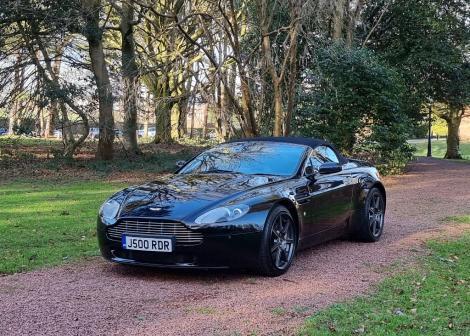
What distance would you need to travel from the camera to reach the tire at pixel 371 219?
846cm

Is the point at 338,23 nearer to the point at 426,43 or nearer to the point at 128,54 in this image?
the point at 426,43

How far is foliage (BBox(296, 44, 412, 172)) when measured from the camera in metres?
19.4

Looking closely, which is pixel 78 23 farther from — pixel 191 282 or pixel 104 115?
pixel 191 282

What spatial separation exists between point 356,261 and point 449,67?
18.5 m

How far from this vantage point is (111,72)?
22.6 metres

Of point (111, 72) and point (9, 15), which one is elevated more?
point (9, 15)

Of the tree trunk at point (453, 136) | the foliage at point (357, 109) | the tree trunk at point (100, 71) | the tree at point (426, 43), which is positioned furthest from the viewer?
the tree trunk at point (453, 136)

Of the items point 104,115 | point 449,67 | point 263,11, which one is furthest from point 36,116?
point 449,67

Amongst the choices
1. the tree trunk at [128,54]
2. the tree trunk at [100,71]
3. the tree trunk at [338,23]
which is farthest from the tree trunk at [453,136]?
the tree trunk at [100,71]

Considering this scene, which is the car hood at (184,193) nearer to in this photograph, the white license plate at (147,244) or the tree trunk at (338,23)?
the white license plate at (147,244)

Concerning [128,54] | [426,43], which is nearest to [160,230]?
[128,54]

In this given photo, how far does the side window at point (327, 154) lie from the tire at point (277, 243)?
5.33 ft

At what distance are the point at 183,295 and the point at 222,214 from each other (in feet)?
2.91

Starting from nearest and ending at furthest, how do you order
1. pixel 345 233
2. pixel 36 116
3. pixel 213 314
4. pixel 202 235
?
pixel 213 314
pixel 202 235
pixel 345 233
pixel 36 116
